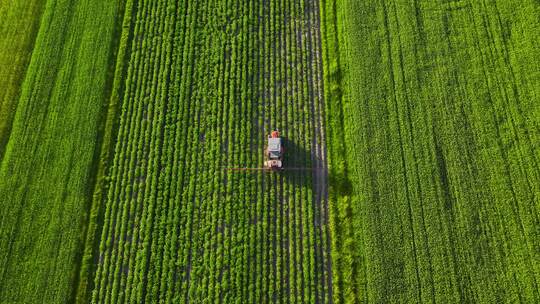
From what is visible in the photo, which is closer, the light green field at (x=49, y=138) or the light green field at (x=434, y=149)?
the light green field at (x=434, y=149)

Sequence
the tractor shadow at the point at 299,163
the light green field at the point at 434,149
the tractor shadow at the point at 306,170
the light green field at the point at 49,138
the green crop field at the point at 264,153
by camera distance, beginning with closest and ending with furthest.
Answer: the light green field at the point at 434,149 → the green crop field at the point at 264,153 → the light green field at the point at 49,138 → the tractor shadow at the point at 306,170 → the tractor shadow at the point at 299,163

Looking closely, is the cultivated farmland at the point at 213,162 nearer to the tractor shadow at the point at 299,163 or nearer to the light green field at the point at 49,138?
the tractor shadow at the point at 299,163

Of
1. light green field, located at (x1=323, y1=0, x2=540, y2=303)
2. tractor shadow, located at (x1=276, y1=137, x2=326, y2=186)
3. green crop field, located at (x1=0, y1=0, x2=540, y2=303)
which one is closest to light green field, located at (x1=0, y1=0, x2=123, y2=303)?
green crop field, located at (x1=0, y1=0, x2=540, y2=303)

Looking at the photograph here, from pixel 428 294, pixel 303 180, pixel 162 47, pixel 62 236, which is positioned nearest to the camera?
pixel 428 294

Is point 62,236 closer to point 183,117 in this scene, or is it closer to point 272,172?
point 183,117

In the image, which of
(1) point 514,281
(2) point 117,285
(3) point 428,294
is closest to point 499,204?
(1) point 514,281

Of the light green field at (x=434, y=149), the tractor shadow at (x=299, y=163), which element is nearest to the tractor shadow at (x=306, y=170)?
the tractor shadow at (x=299, y=163)
